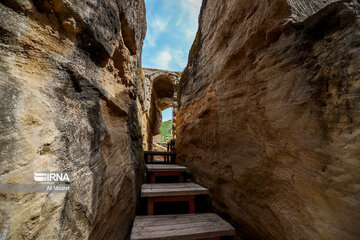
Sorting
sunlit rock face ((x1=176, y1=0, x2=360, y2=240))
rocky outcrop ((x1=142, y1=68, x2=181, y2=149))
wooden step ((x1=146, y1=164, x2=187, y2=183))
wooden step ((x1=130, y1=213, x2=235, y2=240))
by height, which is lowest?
wooden step ((x1=130, y1=213, x2=235, y2=240))

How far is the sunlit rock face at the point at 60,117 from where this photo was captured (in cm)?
69

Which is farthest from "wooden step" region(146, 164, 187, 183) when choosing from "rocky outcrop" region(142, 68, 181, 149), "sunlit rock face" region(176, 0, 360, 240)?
"rocky outcrop" region(142, 68, 181, 149)

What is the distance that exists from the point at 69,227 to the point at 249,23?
2.27 m

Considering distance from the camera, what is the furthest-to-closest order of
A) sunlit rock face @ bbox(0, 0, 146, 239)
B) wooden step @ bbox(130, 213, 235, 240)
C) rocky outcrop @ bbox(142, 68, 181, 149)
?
rocky outcrop @ bbox(142, 68, 181, 149)
wooden step @ bbox(130, 213, 235, 240)
sunlit rock face @ bbox(0, 0, 146, 239)

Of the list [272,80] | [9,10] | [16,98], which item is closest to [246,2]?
[272,80]

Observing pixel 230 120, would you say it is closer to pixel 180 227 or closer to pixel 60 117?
pixel 180 227

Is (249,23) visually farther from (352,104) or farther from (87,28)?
(87,28)

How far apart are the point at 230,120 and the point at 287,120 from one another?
0.73 metres

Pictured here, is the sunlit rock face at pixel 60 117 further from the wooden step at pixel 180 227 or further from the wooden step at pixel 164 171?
the wooden step at pixel 164 171

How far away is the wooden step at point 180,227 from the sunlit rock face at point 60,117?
25 centimetres

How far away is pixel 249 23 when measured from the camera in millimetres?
1616

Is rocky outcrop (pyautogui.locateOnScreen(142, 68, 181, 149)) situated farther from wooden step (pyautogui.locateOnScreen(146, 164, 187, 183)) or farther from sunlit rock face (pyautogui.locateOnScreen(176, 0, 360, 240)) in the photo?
sunlit rock face (pyautogui.locateOnScreen(176, 0, 360, 240))

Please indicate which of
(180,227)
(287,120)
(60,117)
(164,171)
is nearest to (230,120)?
(287,120)

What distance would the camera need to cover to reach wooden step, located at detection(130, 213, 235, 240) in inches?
55.7
